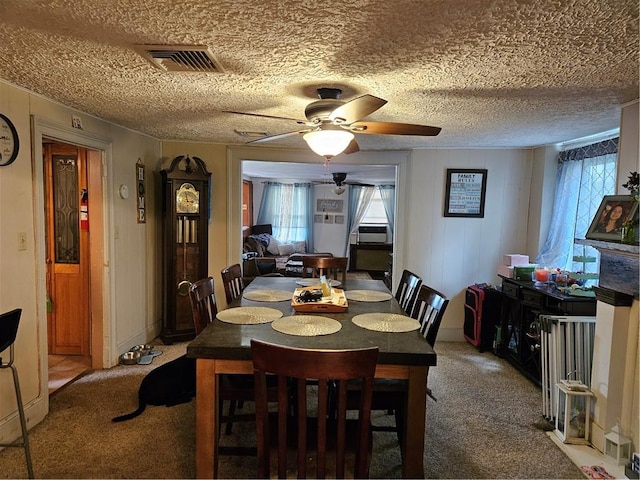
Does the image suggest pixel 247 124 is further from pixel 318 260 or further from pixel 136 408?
pixel 136 408

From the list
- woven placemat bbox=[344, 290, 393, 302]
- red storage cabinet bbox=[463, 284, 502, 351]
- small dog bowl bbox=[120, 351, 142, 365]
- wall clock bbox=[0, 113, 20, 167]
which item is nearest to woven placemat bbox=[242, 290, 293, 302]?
woven placemat bbox=[344, 290, 393, 302]

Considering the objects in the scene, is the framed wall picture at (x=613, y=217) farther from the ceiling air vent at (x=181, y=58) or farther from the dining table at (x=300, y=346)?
the ceiling air vent at (x=181, y=58)

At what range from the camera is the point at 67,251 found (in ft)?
11.4

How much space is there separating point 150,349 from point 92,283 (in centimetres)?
81

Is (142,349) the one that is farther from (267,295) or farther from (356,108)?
(356,108)

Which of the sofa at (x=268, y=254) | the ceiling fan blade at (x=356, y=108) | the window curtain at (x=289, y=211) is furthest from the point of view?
the window curtain at (x=289, y=211)

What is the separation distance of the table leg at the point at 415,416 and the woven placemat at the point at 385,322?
0.30 m

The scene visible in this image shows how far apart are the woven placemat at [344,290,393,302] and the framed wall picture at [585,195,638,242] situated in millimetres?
1311

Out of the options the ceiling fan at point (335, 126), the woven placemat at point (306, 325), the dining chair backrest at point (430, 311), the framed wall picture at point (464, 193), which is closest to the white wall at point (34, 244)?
the ceiling fan at point (335, 126)

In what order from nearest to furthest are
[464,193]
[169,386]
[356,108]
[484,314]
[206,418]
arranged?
[206,418], [356,108], [169,386], [484,314], [464,193]

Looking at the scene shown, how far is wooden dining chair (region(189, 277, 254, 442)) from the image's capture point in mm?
2006

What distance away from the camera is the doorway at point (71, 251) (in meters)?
3.28

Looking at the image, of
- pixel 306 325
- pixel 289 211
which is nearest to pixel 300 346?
pixel 306 325

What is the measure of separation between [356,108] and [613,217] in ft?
5.44
